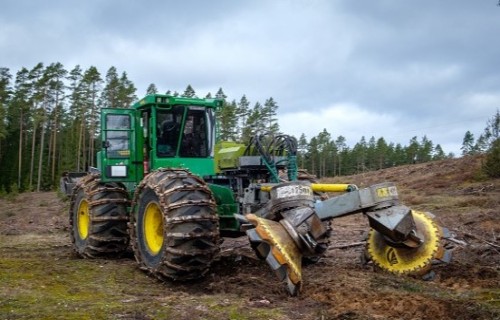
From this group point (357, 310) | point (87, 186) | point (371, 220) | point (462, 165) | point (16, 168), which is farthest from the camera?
point (16, 168)

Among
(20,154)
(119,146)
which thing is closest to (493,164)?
(119,146)

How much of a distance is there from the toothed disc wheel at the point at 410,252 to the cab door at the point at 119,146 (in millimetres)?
4887

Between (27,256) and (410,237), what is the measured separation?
24.6 ft

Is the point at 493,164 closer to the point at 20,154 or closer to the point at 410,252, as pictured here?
the point at 410,252

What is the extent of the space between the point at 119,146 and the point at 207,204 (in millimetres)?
3661

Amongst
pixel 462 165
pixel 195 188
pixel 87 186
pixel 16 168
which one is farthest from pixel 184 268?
pixel 16 168

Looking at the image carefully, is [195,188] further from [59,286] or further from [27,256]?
[27,256]

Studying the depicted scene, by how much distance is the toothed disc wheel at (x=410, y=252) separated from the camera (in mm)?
7242

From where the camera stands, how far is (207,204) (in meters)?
7.46

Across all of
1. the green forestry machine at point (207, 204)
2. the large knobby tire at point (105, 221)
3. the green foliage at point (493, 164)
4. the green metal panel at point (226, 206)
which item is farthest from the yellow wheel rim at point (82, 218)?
the green foliage at point (493, 164)

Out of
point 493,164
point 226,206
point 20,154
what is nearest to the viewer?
point 226,206

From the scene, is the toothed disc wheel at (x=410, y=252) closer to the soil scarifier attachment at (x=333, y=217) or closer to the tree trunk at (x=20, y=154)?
the soil scarifier attachment at (x=333, y=217)

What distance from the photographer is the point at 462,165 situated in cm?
2734

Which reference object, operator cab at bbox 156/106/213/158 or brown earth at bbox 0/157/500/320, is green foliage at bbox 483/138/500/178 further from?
operator cab at bbox 156/106/213/158
